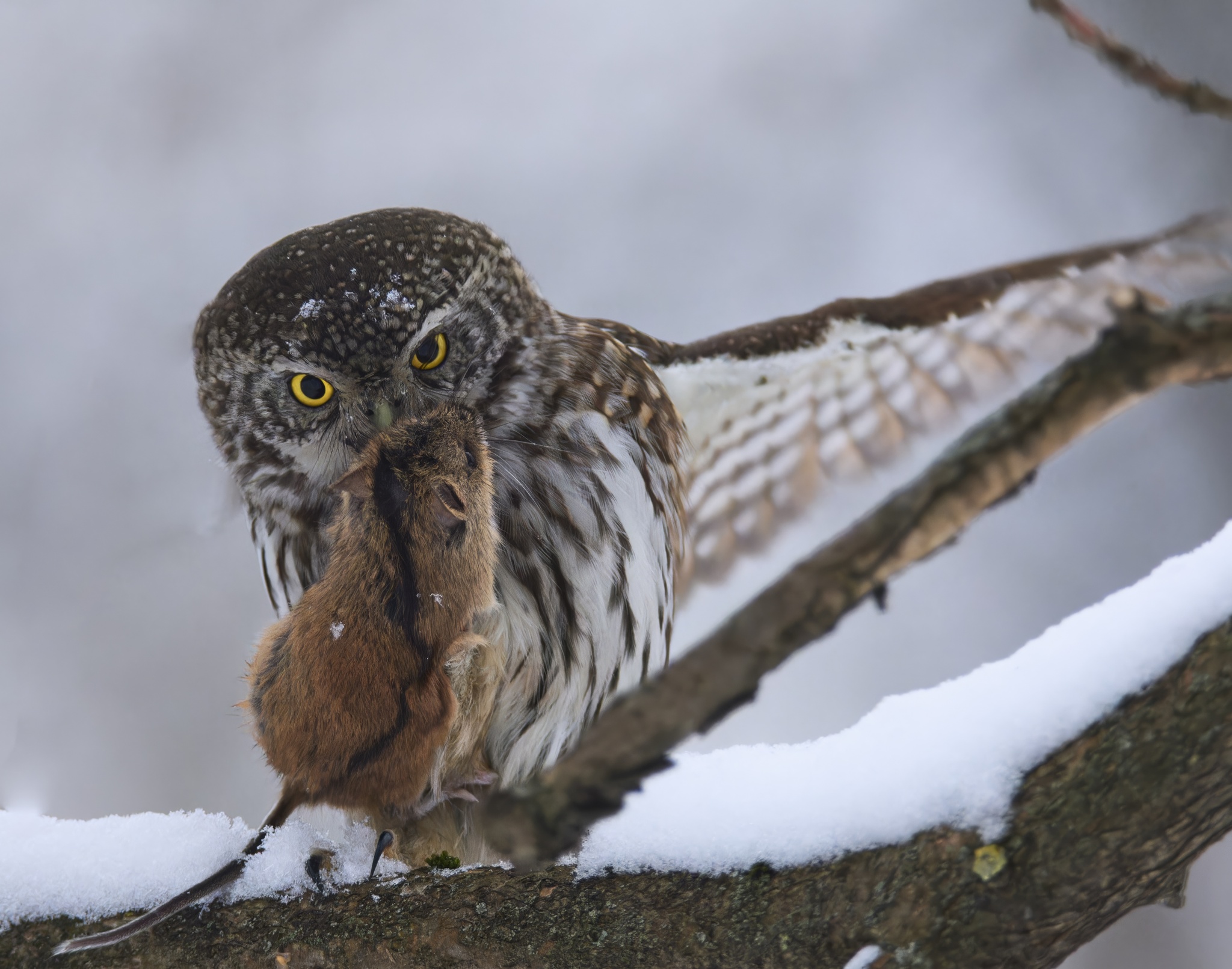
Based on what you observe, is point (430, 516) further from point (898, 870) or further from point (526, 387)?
point (898, 870)

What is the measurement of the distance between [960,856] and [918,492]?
1.80ft

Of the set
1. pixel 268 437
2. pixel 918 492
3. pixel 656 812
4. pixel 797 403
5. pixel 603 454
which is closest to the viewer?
pixel 918 492

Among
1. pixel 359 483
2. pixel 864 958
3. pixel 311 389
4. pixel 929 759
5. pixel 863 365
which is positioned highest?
pixel 863 365

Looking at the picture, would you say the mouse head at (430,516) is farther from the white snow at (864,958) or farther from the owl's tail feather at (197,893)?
the white snow at (864,958)

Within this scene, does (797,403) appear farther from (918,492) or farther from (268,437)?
(918,492)

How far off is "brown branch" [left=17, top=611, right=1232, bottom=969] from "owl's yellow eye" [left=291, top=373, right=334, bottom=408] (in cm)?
81

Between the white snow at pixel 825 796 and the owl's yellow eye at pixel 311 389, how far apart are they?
0.70 m

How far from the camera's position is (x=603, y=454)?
1.92 metres

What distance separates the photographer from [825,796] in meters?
1.21

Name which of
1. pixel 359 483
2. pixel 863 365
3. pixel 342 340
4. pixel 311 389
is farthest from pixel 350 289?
pixel 863 365

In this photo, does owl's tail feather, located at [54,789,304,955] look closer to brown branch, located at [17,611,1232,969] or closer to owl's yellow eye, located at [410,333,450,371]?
brown branch, located at [17,611,1232,969]

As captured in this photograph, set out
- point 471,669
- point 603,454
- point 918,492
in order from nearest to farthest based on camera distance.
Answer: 1. point 918,492
2. point 471,669
3. point 603,454

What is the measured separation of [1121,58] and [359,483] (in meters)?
1.09

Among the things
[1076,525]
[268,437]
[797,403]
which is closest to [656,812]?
[268,437]
